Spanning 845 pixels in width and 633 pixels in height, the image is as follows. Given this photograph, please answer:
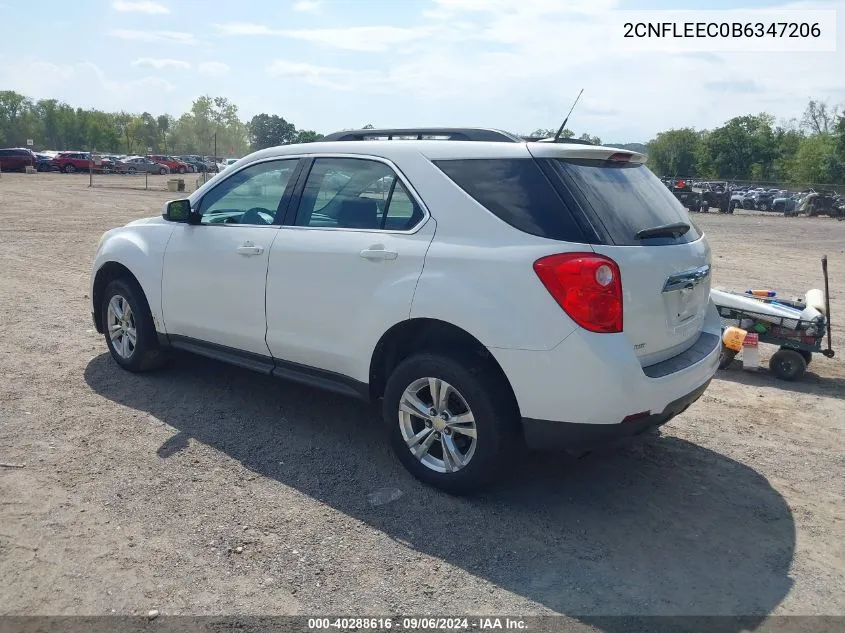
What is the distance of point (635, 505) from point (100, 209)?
964 inches

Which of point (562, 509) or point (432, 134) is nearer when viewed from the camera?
point (562, 509)

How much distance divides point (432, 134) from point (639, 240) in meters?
1.46

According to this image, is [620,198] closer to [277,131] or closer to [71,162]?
[277,131]

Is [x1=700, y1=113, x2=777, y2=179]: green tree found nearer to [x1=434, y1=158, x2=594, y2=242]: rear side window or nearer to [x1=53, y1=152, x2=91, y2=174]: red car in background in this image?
[x1=53, y1=152, x2=91, y2=174]: red car in background

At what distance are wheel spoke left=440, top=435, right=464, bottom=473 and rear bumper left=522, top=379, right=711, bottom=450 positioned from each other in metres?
0.44

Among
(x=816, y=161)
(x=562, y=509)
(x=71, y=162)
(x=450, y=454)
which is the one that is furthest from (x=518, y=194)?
(x=816, y=161)

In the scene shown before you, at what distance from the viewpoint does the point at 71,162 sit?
5694cm

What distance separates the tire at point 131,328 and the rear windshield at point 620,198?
3.56m

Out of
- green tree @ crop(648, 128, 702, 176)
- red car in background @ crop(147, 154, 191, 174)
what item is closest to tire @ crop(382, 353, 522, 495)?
red car in background @ crop(147, 154, 191, 174)

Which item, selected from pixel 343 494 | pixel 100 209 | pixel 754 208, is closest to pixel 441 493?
pixel 343 494

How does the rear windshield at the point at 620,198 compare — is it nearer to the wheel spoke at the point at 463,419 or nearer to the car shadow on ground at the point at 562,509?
the wheel spoke at the point at 463,419

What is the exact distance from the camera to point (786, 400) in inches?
240

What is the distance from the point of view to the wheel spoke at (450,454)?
13.4 ft

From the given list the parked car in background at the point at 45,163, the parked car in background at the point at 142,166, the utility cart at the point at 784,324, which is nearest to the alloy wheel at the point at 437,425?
the utility cart at the point at 784,324
